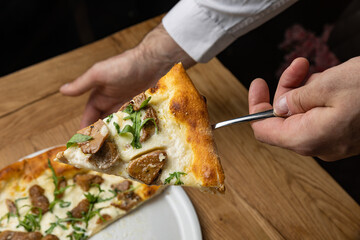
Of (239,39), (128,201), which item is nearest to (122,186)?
(128,201)

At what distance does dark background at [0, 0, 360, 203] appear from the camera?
2248 mm

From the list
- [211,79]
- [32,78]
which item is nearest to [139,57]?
[211,79]

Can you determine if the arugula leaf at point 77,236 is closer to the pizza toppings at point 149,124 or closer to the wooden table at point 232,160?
the wooden table at point 232,160

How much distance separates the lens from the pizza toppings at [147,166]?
1174mm

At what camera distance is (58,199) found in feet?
5.15

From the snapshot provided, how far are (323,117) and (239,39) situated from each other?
1667 mm

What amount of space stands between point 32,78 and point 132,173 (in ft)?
3.21

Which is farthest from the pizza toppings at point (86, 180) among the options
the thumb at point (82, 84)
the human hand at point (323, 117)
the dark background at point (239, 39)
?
the dark background at point (239, 39)

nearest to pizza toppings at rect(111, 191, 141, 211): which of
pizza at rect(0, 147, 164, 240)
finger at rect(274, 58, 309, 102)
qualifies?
pizza at rect(0, 147, 164, 240)

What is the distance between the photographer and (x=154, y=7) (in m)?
2.78

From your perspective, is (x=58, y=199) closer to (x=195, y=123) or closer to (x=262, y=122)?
(x=195, y=123)

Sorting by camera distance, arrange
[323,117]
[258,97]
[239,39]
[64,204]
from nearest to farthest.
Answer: [323,117]
[258,97]
[64,204]
[239,39]

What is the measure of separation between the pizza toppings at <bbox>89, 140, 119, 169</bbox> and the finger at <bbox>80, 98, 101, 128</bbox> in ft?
1.78

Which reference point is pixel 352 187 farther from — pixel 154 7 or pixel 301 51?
pixel 154 7
